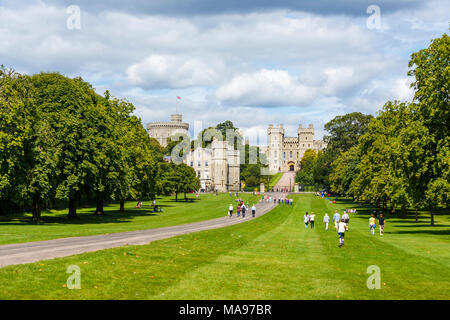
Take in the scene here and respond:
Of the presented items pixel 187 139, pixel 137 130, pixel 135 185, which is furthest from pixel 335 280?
pixel 187 139

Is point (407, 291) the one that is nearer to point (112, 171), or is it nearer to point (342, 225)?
point (342, 225)

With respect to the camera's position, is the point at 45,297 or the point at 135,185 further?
the point at 135,185

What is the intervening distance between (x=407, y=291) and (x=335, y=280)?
8.45 feet

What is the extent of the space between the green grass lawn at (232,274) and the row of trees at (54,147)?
66.5ft

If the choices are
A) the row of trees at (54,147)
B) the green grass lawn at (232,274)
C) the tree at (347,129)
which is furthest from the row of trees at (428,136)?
the tree at (347,129)

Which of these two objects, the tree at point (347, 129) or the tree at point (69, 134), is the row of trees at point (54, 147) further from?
the tree at point (347, 129)

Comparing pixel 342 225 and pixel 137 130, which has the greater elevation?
pixel 137 130

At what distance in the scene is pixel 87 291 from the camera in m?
14.1

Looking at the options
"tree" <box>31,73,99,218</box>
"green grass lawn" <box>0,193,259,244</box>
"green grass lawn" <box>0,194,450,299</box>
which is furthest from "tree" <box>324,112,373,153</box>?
"green grass lawn" <box>0,194,450,299</box>

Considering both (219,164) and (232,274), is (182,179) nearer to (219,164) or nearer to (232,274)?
(219,164)

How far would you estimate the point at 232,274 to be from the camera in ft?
57.0

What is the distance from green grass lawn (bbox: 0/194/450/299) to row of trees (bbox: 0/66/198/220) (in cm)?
2028

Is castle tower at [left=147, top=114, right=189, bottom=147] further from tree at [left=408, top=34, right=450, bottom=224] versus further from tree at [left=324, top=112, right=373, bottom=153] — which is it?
tree at [left=408, top=34, right=450, bottom=224]
